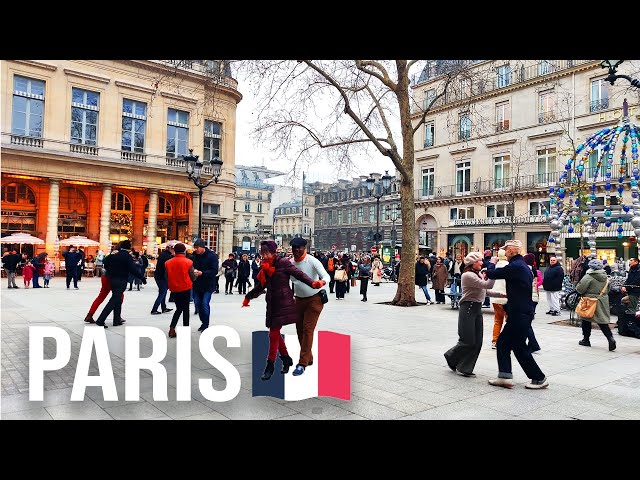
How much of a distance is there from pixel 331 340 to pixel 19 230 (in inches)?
1198

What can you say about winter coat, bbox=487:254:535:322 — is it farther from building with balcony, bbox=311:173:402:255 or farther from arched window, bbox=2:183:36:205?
building with balcony, bbox=311:173:402:255

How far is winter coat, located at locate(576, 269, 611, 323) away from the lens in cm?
895

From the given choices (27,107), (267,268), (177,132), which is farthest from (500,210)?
(267,268)

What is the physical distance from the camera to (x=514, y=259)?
21.2 ft

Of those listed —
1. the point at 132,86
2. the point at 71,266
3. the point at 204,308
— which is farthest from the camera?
the point at 132,86

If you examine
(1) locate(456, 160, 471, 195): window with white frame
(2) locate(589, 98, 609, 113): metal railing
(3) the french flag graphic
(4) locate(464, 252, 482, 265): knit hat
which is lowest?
(3) the french flag graphic

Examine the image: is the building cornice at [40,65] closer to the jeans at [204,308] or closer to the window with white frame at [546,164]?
the jeans at [204,308]

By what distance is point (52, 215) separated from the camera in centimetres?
2897

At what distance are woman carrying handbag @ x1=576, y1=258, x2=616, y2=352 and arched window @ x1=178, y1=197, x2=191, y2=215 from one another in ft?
103

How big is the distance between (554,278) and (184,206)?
94.8ft

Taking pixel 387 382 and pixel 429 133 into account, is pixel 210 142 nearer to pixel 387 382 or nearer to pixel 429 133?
pixel 429 133

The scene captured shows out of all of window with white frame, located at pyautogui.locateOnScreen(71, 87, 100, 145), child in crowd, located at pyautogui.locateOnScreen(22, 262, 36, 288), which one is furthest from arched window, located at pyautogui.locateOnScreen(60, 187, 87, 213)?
child in crowd, located at pyautogui.locateOnScreen(22, 262, 36, 288)
